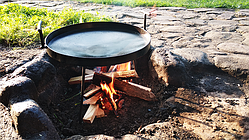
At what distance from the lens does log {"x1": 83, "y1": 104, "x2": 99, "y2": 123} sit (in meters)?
2.05

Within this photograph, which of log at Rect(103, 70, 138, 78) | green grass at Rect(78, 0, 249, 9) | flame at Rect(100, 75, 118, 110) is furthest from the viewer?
green grass at Rect(78, 0, 249, 9)

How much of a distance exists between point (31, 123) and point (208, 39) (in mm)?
3557

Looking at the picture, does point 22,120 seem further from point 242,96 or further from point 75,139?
point 242,96

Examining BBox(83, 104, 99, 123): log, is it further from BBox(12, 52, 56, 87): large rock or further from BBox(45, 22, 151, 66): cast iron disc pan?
BBox(45, 22, 151, 66): cast iron disc pan

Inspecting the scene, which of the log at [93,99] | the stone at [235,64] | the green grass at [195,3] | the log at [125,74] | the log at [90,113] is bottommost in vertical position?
the log at [90,113]

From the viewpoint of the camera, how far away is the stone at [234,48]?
3187 mm

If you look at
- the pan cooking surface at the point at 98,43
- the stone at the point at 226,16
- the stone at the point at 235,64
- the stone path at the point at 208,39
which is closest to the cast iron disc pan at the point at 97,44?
the pan cooking surface at the point at 98,43

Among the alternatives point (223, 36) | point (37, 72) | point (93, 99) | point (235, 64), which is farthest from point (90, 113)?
point (223, 36)

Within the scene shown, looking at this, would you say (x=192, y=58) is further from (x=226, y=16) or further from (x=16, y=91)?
(x=226, y=16)

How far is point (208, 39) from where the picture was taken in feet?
12.4

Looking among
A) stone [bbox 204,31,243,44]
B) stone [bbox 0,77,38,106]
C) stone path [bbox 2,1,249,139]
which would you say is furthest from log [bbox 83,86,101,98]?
stone [bbox 204,31,243,44]

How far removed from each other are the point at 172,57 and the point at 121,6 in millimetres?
4899

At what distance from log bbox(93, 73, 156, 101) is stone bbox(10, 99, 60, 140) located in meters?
0.99

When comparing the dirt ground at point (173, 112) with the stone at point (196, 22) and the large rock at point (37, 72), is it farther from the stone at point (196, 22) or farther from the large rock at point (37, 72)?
the stone at point (196, 22)
